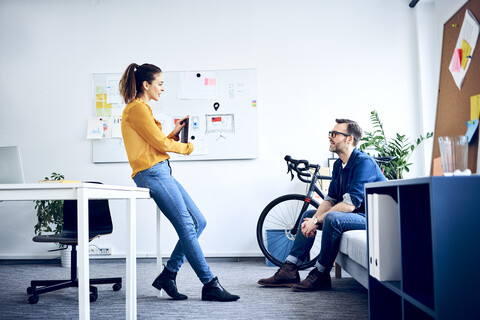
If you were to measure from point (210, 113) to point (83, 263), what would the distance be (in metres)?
2.59

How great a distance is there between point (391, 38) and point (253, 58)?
1242 mm

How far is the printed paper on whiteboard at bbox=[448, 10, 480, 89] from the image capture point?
1369 millimetres

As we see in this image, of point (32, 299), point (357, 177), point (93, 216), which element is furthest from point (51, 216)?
point (357, 177)

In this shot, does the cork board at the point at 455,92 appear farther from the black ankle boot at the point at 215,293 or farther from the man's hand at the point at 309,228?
the black ankle boot at the point at 215,293

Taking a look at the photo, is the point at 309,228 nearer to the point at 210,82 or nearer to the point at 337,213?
the point at 337,213

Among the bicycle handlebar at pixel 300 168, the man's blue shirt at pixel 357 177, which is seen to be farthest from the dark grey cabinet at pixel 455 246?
the bicycle handlebar at pixel 300 168

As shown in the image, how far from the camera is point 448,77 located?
1551 mm

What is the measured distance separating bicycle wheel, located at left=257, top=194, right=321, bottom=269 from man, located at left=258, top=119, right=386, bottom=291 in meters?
0.58

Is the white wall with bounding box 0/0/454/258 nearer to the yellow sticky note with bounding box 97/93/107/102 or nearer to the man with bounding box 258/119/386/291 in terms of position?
the yellow sticky note with bounding box 97/93/107/102

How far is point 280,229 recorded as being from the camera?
3555mm

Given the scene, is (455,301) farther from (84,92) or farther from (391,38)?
(84,92)

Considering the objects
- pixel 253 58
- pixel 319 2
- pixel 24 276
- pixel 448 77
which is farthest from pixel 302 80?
pixel 24 276

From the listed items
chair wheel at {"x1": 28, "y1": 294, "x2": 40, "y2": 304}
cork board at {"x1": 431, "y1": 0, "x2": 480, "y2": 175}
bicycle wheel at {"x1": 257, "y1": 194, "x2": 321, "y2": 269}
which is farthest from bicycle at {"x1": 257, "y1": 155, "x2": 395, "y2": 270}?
chair wheel at {"x1": 28, "y1": 294, "x2": 40, "y2": 304}

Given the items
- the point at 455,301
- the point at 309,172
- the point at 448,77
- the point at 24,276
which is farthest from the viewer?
the point at 309,172
